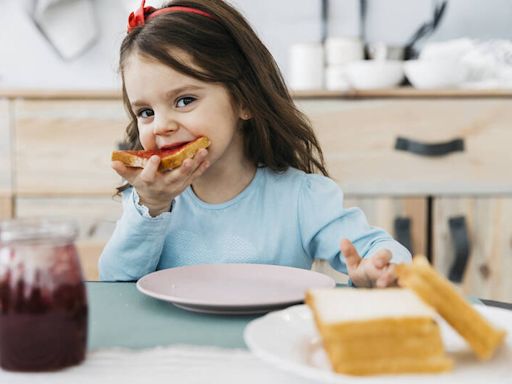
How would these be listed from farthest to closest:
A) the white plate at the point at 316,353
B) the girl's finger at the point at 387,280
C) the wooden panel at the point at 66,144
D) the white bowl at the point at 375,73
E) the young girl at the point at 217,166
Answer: the white bowl at the point at 375,73, the wooden panel at the point at 66,144, the young girl at the point at 217,166, the girl's finger at the point at 387,280, the white plate at the point at 316,353

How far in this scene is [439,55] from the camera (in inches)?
102

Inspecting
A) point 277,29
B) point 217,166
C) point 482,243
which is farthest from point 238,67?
point 277,29

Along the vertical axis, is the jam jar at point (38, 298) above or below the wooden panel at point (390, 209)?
above

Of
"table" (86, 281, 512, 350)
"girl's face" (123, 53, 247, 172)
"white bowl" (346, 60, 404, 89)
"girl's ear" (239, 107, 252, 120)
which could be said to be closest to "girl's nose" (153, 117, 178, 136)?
"girl's face" (123, 53, 247, 172)

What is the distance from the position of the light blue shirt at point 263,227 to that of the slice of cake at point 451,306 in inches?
24.7

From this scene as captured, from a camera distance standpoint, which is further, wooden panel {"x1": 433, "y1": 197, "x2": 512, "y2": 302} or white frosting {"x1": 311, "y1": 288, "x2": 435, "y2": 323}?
wooden panel {"x1": 433, "y1": 197, "x2": 512, "y2": 302}

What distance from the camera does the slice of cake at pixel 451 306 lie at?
630mm

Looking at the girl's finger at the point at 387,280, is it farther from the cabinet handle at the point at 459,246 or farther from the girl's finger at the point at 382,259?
the cabinet handle at the point at 459,246

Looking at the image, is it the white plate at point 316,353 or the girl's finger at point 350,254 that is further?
the girl's finger at point 350,254

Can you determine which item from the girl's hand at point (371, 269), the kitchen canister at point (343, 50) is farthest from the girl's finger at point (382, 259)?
the kitchen canister at point (343, 50)

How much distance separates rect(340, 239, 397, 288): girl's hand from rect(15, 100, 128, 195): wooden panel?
5.34 feet

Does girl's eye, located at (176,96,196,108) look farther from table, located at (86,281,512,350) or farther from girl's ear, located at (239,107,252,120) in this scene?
table, located at (86,281,512,350)

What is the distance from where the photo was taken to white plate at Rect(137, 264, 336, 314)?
82 cm

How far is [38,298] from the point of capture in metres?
0.63
